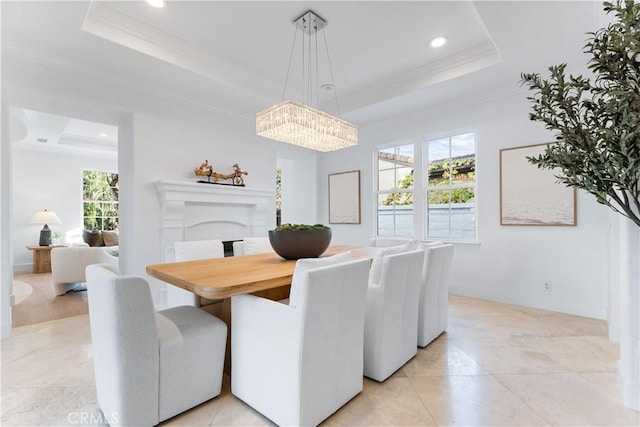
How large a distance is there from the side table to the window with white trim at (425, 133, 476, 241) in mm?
7213

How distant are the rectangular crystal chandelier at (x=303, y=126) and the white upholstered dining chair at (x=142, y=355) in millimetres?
1693

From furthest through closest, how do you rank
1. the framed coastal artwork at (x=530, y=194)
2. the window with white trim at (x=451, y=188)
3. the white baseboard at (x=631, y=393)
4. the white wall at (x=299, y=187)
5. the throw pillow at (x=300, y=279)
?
the white wall at (x=299, y=187) < the window with white trim at (x=451, y=188) < the framed coastal artwork at (x=530, y=194) < the white baseboard at (x=631, y=393) < the throw pillow at (x=300, y=279)

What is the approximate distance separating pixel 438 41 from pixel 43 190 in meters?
8.03

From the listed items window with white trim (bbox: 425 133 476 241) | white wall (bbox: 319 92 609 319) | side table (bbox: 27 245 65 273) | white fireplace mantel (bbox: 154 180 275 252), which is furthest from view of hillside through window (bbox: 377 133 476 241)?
side table (bbox: 27 245 65 273)

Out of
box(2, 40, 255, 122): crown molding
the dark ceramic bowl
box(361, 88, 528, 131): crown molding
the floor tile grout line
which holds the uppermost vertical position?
box(2, 40, 255, 122): crown molding

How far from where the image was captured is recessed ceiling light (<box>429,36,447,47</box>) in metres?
2.96

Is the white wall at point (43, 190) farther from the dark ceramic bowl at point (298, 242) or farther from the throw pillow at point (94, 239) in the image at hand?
the dark ceramic bowl at point (298, 242)

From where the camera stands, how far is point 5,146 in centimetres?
287

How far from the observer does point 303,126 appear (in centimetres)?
262

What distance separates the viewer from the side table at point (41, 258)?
234 inches

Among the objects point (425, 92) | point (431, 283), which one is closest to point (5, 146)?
point (431, 283)

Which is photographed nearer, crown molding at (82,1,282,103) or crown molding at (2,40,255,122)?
crown molding at (82,1,282,103)

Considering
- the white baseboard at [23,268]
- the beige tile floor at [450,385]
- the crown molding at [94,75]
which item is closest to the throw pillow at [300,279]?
the beige tile floor at [450,385]

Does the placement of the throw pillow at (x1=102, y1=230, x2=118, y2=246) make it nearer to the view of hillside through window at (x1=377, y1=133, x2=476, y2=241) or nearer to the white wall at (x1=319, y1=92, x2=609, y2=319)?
the view of hillside through window at (x1=377, y1=133, x2=476, y2=241)
